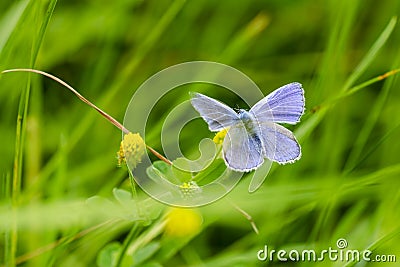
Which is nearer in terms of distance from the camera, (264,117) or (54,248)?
(264,117)

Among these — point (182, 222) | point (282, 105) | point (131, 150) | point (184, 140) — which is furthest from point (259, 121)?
point (184, 140)

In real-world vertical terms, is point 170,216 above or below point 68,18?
below

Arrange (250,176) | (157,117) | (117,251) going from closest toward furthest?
(117,251) → (250,176) → (157,117)

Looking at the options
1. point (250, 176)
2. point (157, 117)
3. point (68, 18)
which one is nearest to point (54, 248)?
point (250, 176)

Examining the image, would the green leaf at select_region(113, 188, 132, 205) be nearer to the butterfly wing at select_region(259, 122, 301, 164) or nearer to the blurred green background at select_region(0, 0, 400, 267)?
the blurred green background at select_region(0, 0, 400, 267)

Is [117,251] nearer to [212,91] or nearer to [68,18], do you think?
[212,91]

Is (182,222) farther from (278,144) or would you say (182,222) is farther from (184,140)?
(184,140)
